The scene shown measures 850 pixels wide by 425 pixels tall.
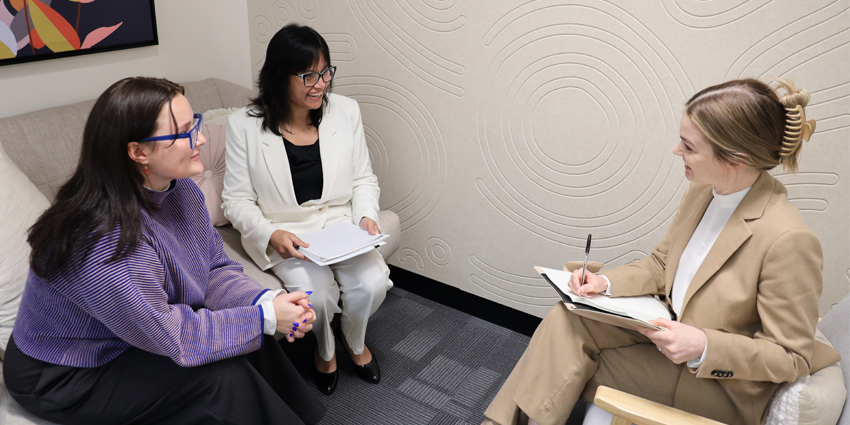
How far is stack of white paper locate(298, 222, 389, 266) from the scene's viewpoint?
2.03 m

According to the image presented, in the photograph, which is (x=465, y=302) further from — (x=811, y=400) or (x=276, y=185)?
(x=811, y=400)

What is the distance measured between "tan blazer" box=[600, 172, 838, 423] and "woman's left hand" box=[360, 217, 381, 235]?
1169 millimetres

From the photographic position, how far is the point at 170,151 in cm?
141

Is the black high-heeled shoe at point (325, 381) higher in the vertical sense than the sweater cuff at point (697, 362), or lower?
lower

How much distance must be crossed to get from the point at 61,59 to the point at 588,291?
224 cm

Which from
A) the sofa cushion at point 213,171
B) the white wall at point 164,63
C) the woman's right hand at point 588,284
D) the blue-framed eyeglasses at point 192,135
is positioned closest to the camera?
the blue-framed eyeglasses at point 192,135

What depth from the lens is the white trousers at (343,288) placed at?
2.13 metres

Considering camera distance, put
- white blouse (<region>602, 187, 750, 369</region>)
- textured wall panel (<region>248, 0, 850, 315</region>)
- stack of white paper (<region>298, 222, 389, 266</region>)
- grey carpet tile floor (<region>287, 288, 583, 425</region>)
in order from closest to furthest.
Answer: white blouse (<region>602, 187, 750, 369</region>)
textured wall panel (<region>248, 0, 850, 315</region>)
stack of white paper (<region>298, 222, 389, 266</region>)
grey carpet tile floor (<region>287, 288, 583, 425</region>)

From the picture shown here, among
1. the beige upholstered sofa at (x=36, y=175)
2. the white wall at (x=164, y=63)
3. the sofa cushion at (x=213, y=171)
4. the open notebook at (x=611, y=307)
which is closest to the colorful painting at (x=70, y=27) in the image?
the white wall at (x=164, y=63)

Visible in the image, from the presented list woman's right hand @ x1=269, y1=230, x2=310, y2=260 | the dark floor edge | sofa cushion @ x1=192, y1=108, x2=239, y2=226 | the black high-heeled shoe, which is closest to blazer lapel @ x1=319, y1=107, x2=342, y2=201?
woman's right hand @ x1=269, y1=230, x2=310, y2=260

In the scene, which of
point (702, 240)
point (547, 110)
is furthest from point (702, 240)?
point (547, 110)

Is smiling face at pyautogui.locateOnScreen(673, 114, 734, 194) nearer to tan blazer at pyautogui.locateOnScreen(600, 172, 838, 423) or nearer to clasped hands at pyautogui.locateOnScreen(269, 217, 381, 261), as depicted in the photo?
tan blazer at pyautogui.locateOnScreen(600, 172, 838, 423)

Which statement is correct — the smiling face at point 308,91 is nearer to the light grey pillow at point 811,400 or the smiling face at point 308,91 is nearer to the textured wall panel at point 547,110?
the textured wall panel at point 547,110

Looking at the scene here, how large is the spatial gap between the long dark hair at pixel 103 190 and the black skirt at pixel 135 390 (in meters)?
0.30
